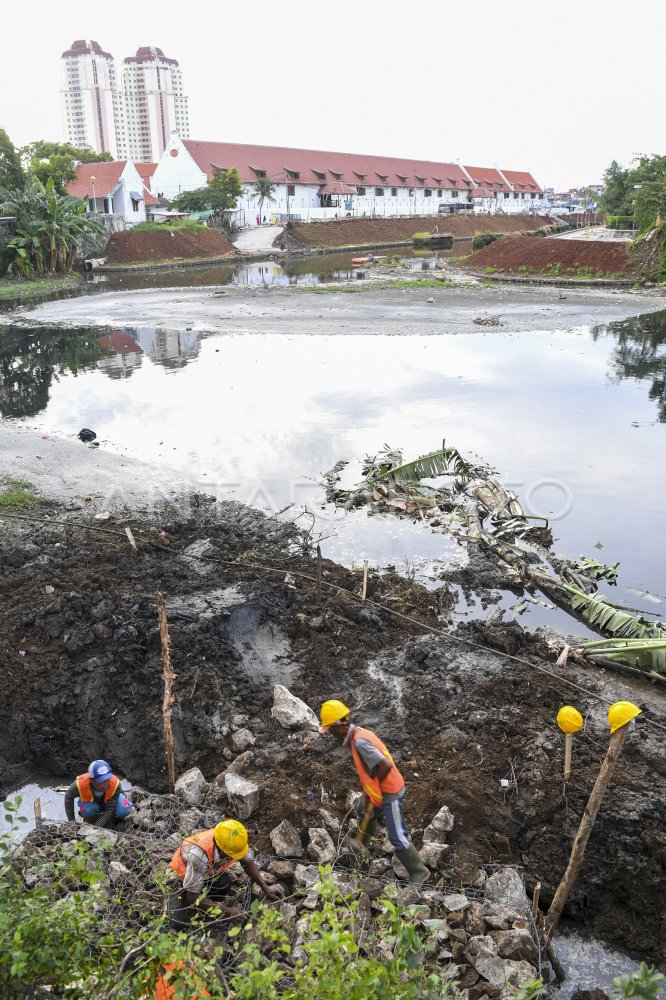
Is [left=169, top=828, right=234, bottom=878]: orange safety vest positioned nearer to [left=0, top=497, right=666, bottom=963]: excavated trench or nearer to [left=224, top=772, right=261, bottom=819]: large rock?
[left=0, top=497, right=666, bottom=963]: excavated trench

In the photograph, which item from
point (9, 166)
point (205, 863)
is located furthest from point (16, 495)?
point (9, 166)

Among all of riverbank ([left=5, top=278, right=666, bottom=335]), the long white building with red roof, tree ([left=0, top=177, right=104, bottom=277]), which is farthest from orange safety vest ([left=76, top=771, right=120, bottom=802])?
the long white building with red roof

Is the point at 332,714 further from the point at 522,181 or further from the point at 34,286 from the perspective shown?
the point at 522,181

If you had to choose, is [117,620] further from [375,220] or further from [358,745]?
[375,220]

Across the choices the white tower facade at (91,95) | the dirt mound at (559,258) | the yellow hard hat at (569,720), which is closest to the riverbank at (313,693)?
the yellow hard hat at (569,720)

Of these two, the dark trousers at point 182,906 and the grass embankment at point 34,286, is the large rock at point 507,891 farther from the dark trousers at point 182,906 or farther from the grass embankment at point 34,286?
the grass embankment at point 34,286

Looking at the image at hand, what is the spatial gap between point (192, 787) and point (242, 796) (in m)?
0.55

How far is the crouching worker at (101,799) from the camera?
591 cm

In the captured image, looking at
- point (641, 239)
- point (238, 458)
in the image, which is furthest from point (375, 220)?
point (238, 458)

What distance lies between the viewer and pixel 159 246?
5534 cm

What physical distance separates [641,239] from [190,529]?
42.8m

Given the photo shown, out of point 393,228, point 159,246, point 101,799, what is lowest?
point 101,799

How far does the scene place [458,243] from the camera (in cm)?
7469

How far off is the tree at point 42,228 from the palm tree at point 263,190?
29127 millimetres
